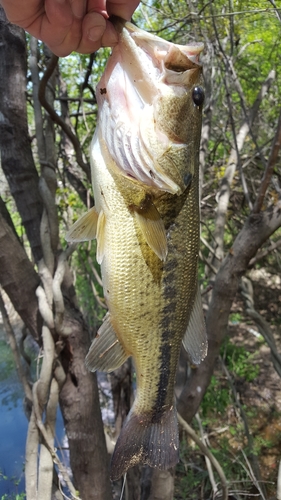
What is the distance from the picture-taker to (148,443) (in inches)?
52.6

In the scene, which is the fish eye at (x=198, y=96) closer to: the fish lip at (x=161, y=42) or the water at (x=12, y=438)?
the fish lip at (x=161, y=42)

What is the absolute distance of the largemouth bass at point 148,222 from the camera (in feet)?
3.62

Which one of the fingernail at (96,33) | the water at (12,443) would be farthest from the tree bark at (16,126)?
the water at (12,443)

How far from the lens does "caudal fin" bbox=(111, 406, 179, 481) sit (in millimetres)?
1296

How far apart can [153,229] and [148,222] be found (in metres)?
0.03

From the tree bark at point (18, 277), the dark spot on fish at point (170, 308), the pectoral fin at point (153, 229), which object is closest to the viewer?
the pectoral fin at point (153, 229)

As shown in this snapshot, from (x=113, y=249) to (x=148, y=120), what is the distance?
0.39 metres

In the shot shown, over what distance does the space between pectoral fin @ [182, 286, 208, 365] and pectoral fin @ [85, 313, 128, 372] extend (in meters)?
0.24

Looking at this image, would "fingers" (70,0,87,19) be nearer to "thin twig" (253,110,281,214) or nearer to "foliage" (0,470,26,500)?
"thin twig" (253,110,281,214)

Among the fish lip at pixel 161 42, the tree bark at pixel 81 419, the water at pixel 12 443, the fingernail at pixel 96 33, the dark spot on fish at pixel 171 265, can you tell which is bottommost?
the water at pixel 12 443

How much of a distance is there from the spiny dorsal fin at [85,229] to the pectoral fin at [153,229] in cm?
16

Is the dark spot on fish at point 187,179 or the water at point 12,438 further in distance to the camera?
the water at point 12,438

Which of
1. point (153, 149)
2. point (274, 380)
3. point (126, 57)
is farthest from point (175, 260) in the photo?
point (274, 380)

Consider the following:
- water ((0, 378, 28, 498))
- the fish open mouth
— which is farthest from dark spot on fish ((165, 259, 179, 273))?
water ((0, 378, 28, 498))
